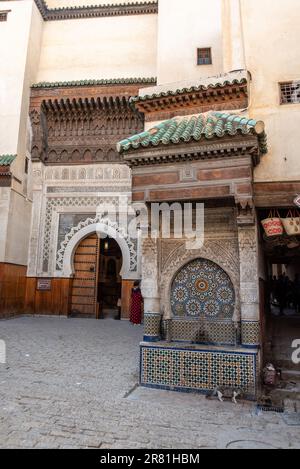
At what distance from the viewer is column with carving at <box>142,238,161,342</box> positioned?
4.26 metres

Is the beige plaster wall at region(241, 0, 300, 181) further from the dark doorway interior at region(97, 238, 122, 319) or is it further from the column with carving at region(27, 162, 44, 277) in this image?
the dark doorway interior at region(97, 238, 122, 319)

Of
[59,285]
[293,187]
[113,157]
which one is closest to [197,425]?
[293,187]

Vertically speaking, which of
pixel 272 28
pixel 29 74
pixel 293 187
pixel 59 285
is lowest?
pixel 59 285

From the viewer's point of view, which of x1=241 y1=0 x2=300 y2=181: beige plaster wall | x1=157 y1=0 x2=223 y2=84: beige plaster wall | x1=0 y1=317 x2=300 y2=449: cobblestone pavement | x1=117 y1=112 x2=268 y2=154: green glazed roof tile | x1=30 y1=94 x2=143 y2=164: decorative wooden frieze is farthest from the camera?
x1=30 y1=94 x2=143 y2=164: decorative wooden frieze

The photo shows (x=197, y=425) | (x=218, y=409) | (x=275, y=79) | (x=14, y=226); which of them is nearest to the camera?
(x=197, y=425)

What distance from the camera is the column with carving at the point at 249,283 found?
→ 3.91 metres

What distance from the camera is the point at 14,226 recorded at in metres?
9.34

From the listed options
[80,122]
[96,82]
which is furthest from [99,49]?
[80,122]

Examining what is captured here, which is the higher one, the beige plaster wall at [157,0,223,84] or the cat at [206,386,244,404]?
the beige plaster wall at [157,0,223,84]

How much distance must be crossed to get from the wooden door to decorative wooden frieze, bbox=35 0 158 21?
21.8 feet

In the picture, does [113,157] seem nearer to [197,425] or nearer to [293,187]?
[293,187]

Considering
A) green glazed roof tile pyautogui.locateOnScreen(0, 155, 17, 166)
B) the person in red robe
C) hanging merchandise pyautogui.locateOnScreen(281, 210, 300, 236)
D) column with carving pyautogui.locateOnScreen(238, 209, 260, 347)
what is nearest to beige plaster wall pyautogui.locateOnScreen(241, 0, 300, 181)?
hanging merchandise pyautogui.locateOnScreen(281, 210, 300, 236)

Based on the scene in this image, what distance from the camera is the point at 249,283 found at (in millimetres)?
3957

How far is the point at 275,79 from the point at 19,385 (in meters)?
4.66
